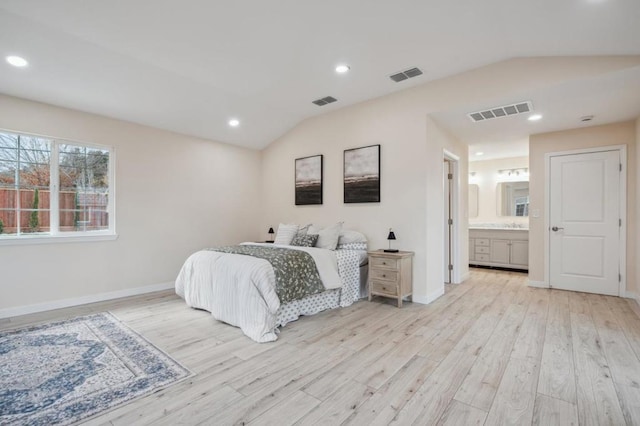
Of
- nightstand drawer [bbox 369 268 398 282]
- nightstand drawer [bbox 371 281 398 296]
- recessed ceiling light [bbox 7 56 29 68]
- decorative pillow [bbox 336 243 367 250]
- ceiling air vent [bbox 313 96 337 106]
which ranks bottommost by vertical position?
nightstand drawer [bbox 371 281 398 296]

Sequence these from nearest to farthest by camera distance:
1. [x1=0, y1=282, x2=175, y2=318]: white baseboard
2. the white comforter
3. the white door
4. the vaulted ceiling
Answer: the vaulted ceiling < the white comforter < [x1=0, y1=282, x2=175, y2=318]: white baseboard < the white door

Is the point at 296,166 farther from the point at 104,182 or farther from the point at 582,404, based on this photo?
the point at 582,404

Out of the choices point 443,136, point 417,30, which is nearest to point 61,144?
point 417,30

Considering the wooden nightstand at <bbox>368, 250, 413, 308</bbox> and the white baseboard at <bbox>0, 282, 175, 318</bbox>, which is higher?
the wooden nightstand at <bbox>368, 250, 413, 308</bbox>

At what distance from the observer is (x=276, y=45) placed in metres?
3.05

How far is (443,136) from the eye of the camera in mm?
4559

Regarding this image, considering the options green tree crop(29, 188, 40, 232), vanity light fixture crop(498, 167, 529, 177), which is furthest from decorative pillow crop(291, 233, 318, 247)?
vanity light fixture crop(498, 167, 529, 177)

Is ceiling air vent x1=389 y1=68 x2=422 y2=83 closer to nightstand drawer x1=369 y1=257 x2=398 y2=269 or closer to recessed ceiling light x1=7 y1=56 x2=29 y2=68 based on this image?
nightstand drawer x1=369 y1=257 x2=398 y2=269

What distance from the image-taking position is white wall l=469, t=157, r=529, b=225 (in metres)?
6.84

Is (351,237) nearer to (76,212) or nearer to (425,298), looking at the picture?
(425,298)

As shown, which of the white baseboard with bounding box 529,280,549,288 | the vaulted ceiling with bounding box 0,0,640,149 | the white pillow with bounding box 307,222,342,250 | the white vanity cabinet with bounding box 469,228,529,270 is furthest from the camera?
the white vanity cabinet with bounding box 469,228,529,270

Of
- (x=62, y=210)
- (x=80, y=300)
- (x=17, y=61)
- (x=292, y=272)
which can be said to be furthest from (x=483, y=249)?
(x=17, y=61)

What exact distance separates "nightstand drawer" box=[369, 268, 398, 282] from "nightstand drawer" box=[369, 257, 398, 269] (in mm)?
56

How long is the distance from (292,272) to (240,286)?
0.54 m
